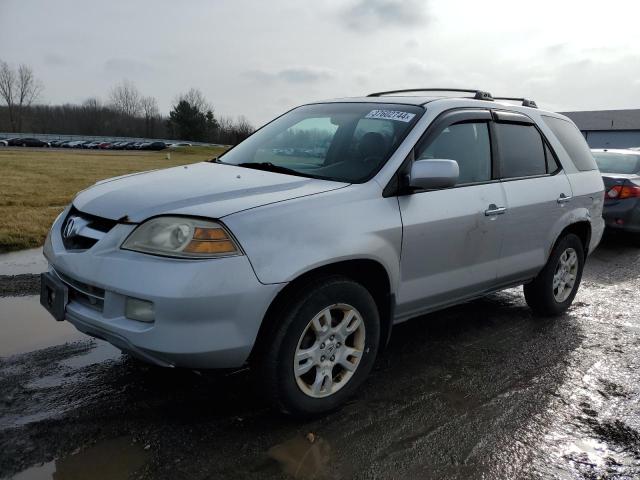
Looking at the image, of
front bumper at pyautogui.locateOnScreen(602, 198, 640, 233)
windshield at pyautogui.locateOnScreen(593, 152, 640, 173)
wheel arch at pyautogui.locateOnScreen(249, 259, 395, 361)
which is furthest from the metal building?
wheel arch at pyautogui.locateOnScreen(249, 259, 395, 361)

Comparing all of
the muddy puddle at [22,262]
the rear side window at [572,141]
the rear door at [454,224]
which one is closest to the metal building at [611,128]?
the rear side window at [572,141]

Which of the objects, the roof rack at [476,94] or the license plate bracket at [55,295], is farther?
the roof rack at [476,94]

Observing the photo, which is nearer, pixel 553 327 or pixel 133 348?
pixel 133 348

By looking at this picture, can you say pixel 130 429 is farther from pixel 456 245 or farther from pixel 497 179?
pixel 497 179

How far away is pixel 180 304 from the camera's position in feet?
8.38

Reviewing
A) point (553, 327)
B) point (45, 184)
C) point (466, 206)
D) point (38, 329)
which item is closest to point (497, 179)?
point (466, 206)

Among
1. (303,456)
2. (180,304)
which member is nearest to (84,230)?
(180,304)

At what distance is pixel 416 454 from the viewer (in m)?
2.88

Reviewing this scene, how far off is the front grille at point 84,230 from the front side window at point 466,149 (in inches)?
79.7

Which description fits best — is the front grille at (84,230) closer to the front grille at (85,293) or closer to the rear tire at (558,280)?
the front grille at (85,293)

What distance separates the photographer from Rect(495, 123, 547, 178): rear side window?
4285 mm

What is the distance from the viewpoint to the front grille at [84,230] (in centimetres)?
293

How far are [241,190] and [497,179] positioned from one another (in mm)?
2059

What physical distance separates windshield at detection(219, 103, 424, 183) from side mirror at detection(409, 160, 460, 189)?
0.78 feet
